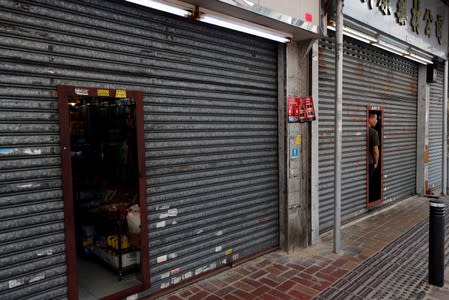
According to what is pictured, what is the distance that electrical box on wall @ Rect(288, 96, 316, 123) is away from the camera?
488 cm

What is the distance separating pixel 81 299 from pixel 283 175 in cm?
317

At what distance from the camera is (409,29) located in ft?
24.2

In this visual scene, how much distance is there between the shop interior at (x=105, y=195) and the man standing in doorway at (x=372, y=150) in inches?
209

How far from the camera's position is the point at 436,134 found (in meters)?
10.0

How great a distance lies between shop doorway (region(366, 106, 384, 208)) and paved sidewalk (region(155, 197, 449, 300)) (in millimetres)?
1235

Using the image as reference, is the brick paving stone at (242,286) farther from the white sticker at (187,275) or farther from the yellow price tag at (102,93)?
the yellow price tag at (102,93)

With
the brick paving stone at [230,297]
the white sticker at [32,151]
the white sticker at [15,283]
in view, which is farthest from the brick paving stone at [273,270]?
the white sticker at [32,151]

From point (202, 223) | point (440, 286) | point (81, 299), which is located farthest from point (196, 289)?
point (440, 286)

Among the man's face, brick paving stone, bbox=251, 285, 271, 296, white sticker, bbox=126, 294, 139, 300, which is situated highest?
the man's face

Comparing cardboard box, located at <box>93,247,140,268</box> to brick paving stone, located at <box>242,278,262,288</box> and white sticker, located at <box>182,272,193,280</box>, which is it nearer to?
white sticker, located at <box>182,272,193,280</box>

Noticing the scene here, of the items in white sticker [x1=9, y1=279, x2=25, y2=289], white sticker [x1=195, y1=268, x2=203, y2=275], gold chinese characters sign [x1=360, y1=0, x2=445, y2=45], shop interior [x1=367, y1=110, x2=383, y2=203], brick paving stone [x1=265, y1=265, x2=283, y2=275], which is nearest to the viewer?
white sticker [x1=9, y1=279, x2=25, y2=289]

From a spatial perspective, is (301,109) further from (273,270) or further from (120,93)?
(120,93)

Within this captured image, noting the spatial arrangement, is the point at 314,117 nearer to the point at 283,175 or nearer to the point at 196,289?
the point at 283,175

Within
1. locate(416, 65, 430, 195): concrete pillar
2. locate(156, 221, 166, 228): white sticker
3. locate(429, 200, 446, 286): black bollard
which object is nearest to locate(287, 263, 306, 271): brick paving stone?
locate(429, 200, 446, 286): black bollard
